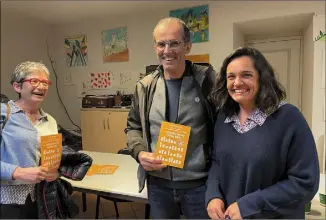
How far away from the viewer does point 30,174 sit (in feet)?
1.91

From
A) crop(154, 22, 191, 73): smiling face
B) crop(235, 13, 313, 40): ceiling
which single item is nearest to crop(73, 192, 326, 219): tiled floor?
crop(154, 22, 191, 73): smiling face

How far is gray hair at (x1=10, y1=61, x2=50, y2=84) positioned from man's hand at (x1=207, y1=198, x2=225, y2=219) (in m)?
0.64

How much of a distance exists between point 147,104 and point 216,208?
17.8 inches

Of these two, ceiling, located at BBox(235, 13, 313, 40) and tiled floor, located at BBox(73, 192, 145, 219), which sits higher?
ceiling, located at BBox(235, 13, 313, 40)

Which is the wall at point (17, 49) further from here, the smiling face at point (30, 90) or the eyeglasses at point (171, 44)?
the eyeglasses at point (171, 44)

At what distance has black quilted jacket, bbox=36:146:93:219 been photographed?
69cm

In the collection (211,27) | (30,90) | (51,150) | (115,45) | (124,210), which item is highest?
(211,27)

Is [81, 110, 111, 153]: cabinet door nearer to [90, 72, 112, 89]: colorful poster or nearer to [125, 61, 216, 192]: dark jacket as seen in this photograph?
[90, 72, 112, 89]: colorful poster

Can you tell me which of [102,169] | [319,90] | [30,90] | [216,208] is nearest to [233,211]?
[216,208]

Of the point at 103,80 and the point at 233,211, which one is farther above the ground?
the point at 103,80

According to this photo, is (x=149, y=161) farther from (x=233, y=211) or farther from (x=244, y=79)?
(x=244, y=79)

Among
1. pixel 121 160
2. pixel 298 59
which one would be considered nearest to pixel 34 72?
pixel 121 160

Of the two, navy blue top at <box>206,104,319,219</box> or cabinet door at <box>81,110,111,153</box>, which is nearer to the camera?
navy blue top at <box>206,104,319,219</box>

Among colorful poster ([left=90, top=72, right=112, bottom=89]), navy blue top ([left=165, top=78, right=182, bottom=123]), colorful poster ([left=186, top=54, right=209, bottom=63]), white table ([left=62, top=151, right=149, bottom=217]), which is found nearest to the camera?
navy blue top ([left=165, top=78, right=182, bottom=123])
